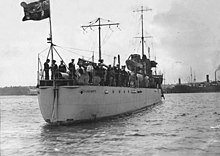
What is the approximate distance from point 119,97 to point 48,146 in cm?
1466

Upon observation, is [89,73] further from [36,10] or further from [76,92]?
[36,10]

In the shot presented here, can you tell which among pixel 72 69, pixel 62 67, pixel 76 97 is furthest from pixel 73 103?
pixel 62 67

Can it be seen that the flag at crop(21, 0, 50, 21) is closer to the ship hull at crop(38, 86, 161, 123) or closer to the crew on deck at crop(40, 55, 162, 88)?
the crew on deck at crop(40, 55, 162, 88)

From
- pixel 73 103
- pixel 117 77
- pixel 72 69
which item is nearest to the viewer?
pixel 73 103

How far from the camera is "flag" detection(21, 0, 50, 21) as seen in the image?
1917 centimetres

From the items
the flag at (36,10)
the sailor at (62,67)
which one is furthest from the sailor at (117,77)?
the flag at (36,10)

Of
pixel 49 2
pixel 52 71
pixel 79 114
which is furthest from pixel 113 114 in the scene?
pixel 49 2

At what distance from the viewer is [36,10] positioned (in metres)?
20.0

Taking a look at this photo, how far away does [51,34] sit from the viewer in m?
21.3

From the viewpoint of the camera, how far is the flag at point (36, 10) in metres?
19.2

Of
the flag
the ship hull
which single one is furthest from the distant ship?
the flag

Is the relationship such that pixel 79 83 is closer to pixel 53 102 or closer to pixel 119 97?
pixel 53 102

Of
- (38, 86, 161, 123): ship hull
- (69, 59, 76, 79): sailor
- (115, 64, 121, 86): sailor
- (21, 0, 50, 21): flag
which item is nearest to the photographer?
(21, 0, 50, 21): flag

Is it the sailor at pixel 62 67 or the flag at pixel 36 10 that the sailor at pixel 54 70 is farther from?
the flag at pixel 36 10
